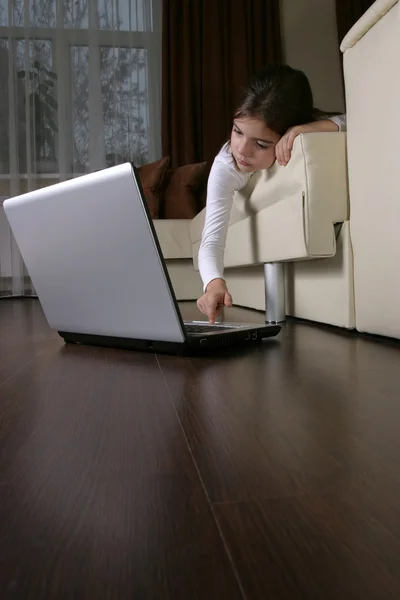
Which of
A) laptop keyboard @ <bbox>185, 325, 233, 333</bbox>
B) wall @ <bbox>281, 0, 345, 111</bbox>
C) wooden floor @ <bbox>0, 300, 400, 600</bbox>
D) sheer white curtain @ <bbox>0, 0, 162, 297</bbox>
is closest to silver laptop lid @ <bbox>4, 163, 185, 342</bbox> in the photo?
laptop keyboard @ <bbox>185, 325, 233, 333</bbox>

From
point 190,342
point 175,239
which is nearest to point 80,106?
point 175,239

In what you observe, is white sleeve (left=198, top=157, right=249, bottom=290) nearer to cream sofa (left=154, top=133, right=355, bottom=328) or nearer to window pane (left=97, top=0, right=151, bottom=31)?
cream sofa (left=154, top=133, right=355, bottom=328)

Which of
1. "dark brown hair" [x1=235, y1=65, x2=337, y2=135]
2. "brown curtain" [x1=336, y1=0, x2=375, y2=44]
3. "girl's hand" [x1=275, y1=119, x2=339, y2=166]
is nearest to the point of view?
"girl's hand" [x1=275, y1=119, x2=339, y2=166]

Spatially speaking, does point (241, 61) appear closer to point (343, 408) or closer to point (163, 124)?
point (163, 124)

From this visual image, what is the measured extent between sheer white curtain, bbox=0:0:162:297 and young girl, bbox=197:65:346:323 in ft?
8.30

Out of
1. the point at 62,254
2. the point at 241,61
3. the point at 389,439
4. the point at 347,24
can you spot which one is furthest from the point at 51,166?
the point at 389,439

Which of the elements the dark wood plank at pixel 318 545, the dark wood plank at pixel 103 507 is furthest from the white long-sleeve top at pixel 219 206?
the dark wood plank at pixel 318 545

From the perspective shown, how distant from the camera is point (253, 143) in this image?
5.16ft

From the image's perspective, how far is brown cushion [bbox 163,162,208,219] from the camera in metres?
3.37

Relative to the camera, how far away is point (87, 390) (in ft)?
2.63

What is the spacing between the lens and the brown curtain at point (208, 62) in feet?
13.2

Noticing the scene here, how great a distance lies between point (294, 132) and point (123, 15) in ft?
10.2

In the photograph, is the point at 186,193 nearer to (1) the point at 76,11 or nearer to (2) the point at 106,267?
(1) the point at 76,11

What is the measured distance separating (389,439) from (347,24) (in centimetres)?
426
